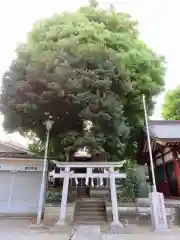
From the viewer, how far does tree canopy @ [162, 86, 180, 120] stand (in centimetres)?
2223

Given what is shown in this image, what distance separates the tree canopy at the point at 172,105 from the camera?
72.9 ft

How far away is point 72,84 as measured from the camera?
936 cm

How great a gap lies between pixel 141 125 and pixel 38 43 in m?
7.38

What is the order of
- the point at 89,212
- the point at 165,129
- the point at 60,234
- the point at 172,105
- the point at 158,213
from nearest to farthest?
the point at 60,234
the point at 158,213
the point at 89,212
the point at 165,129
the point at 172,105

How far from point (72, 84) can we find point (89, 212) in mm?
5786

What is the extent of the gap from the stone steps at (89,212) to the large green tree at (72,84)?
8.88 feet

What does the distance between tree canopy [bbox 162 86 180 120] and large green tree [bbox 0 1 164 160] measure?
11.3 m

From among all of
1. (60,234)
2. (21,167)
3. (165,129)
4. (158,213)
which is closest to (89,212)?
(60,234)

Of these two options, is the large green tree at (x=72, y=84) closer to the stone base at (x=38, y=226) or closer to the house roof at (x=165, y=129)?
the house roof at (x=165, y=129)

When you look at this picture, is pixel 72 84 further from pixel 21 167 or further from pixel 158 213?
pixel 158 213

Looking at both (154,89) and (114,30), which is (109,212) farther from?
(114,30)

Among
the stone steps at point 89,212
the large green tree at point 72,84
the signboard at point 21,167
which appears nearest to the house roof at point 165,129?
the large green tree at point 72,84

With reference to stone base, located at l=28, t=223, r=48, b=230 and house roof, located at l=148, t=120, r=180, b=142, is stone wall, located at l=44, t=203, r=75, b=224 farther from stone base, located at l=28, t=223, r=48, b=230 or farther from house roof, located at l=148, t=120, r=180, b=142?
house roof, located at l=148, t=120, r=180, b=142

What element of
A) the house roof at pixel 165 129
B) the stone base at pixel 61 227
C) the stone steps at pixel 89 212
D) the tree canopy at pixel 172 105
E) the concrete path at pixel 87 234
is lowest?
the concrete path at pixel 87 234
